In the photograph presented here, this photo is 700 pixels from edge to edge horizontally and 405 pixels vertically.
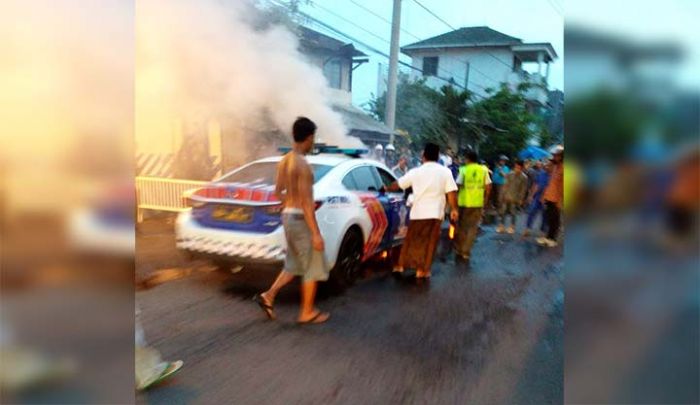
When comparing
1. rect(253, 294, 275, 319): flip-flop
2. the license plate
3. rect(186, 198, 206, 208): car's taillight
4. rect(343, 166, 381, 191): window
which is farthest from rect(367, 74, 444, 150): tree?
rect(253, 294, 275, 319): flip-flop

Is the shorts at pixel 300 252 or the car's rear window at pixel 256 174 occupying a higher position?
the car's rear window at pixel 256 174

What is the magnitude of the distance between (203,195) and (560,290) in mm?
1367

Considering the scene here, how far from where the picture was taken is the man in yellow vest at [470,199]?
5.60 feet

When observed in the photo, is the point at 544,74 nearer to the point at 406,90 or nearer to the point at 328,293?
the point at 406,90

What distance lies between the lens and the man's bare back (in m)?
→ 1.59

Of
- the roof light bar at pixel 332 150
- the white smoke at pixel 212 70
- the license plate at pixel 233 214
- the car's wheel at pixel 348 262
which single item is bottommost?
the car's wheel at pixel 348 262

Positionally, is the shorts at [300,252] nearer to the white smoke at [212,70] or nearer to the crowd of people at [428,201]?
the crowd of people at [428,201]

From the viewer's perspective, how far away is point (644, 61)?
1.19 m

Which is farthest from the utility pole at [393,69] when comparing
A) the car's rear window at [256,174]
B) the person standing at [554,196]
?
the person standing at [554,196]

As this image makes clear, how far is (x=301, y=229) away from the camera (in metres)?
1.65

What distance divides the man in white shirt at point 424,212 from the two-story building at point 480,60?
361mm

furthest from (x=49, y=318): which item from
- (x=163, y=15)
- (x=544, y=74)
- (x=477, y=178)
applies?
(x=544, y=74)

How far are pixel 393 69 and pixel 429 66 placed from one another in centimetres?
14

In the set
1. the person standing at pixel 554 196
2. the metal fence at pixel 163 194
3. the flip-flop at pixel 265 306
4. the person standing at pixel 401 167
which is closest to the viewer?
the person standing at pixel 554 196
